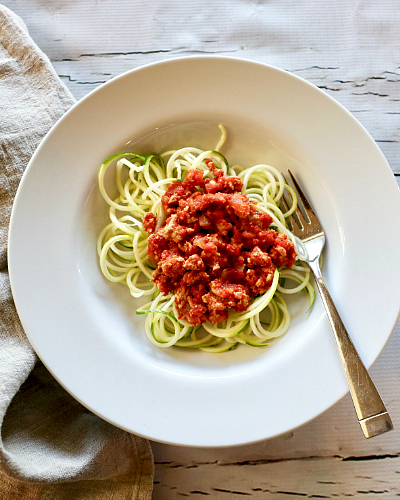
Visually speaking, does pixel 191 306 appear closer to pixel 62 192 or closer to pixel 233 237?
pixel 233 237

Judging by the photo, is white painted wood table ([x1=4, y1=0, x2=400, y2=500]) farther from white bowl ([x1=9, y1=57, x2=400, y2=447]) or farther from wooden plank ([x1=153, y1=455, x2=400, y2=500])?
wooden plank ([x1=153, y1=455, x2=400, y2=500])

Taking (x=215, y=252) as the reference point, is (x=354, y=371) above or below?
below

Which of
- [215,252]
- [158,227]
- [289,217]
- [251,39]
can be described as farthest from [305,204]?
[251,39]

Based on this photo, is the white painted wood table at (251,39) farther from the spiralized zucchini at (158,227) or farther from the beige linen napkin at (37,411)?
the spiralized zucchini at (158,227)

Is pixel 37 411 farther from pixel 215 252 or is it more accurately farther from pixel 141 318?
pixel 215 252

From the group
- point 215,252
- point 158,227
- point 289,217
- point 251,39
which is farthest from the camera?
point 251,39

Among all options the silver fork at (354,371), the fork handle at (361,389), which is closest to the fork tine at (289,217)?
the silver fork at (354,371)

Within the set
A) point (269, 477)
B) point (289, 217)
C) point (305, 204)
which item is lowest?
point (269, 477)
